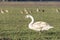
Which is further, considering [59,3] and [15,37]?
[59,3]

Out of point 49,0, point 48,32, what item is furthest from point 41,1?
point 48,32

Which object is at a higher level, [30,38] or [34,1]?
[30,38]

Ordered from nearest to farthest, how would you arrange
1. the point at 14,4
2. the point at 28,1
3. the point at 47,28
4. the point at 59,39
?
the point at 59,39 → the point at 47,28 → the point at 14,4 → the point at 28,1

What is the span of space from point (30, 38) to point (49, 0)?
705 inches

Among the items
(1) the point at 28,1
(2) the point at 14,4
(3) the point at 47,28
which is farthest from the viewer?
(1) the point at 28,1

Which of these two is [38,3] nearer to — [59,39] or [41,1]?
[41,1]

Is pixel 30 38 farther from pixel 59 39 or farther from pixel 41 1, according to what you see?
pixel 41 1

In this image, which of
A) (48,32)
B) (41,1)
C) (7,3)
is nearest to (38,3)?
(41,1)

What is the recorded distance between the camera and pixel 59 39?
7.58m

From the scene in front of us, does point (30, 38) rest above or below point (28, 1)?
above

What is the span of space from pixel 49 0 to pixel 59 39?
708 inches

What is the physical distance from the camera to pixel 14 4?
24.0 meters

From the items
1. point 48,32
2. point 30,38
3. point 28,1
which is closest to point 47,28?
point 48,32

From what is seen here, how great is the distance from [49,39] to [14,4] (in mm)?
16621
